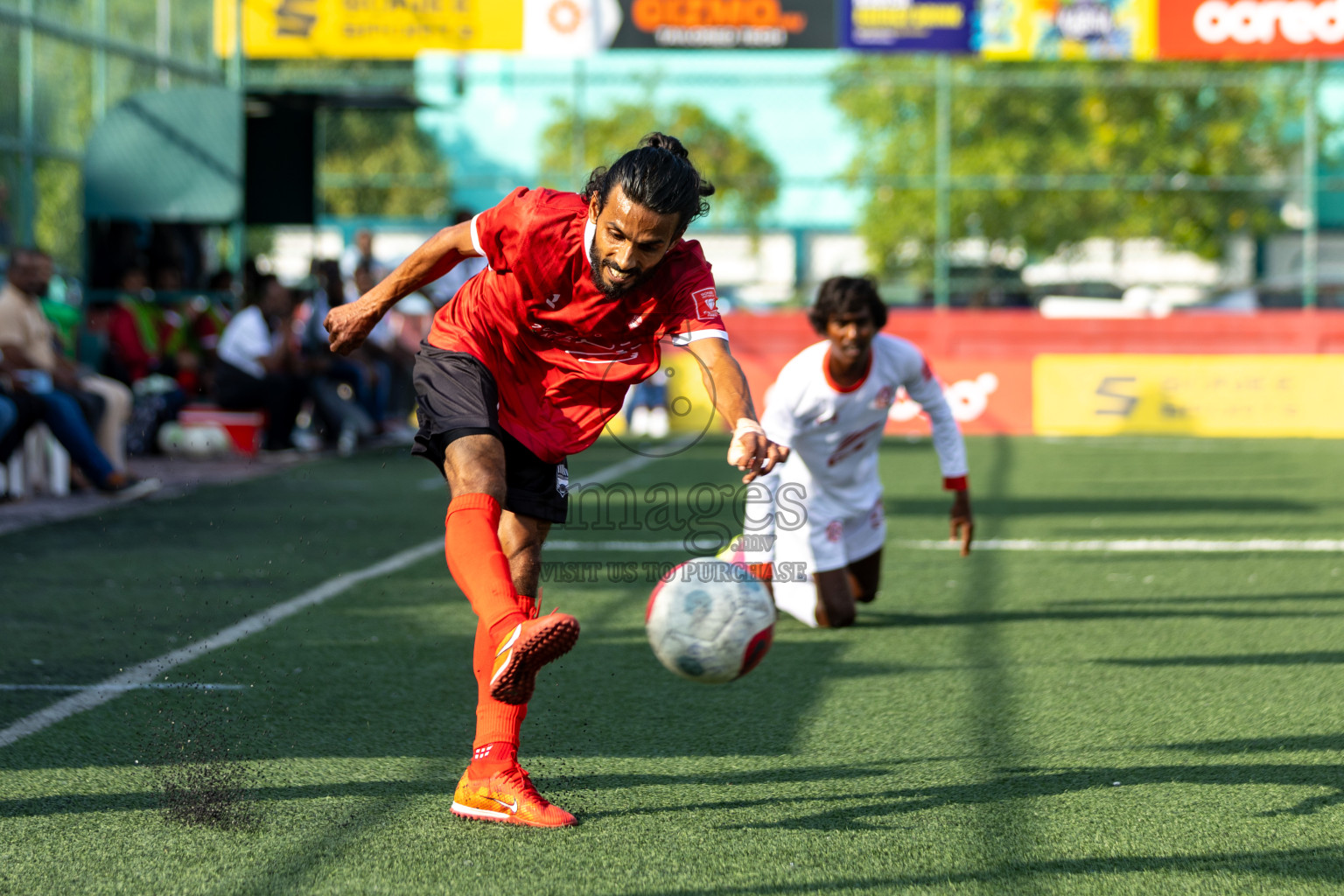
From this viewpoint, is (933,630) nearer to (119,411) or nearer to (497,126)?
(119,411)

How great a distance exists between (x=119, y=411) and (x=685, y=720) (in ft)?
23.3

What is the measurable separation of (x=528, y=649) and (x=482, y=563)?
0.37 metres

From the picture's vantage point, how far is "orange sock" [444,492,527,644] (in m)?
3.47

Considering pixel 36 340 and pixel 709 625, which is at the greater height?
pixel 36 340

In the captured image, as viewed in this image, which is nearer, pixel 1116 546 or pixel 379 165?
pixel 1116 546

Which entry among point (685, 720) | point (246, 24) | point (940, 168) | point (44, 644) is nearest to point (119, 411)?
point (44, 644)

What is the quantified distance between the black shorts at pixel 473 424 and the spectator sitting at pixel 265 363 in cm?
925

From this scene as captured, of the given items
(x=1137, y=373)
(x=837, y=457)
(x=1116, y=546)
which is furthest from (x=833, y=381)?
(x=1137, y=373)

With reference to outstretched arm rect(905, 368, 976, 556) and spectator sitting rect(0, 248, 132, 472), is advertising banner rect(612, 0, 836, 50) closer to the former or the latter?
spectator sitting rect(0, 248, 132, 472)

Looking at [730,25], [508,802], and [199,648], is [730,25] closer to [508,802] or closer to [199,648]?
[199,648]

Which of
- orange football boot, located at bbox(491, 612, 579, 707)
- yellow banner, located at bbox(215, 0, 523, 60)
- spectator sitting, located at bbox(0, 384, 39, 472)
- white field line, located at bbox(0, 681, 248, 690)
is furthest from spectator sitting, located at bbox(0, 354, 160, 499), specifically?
yellow banner, located at bbox(215, 0, 523, 60)

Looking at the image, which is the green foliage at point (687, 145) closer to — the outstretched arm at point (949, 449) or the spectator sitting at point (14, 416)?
the spectator sitting at point (14, 416)

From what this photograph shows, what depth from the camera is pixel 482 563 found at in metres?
3.59

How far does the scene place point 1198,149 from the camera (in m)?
28.2
